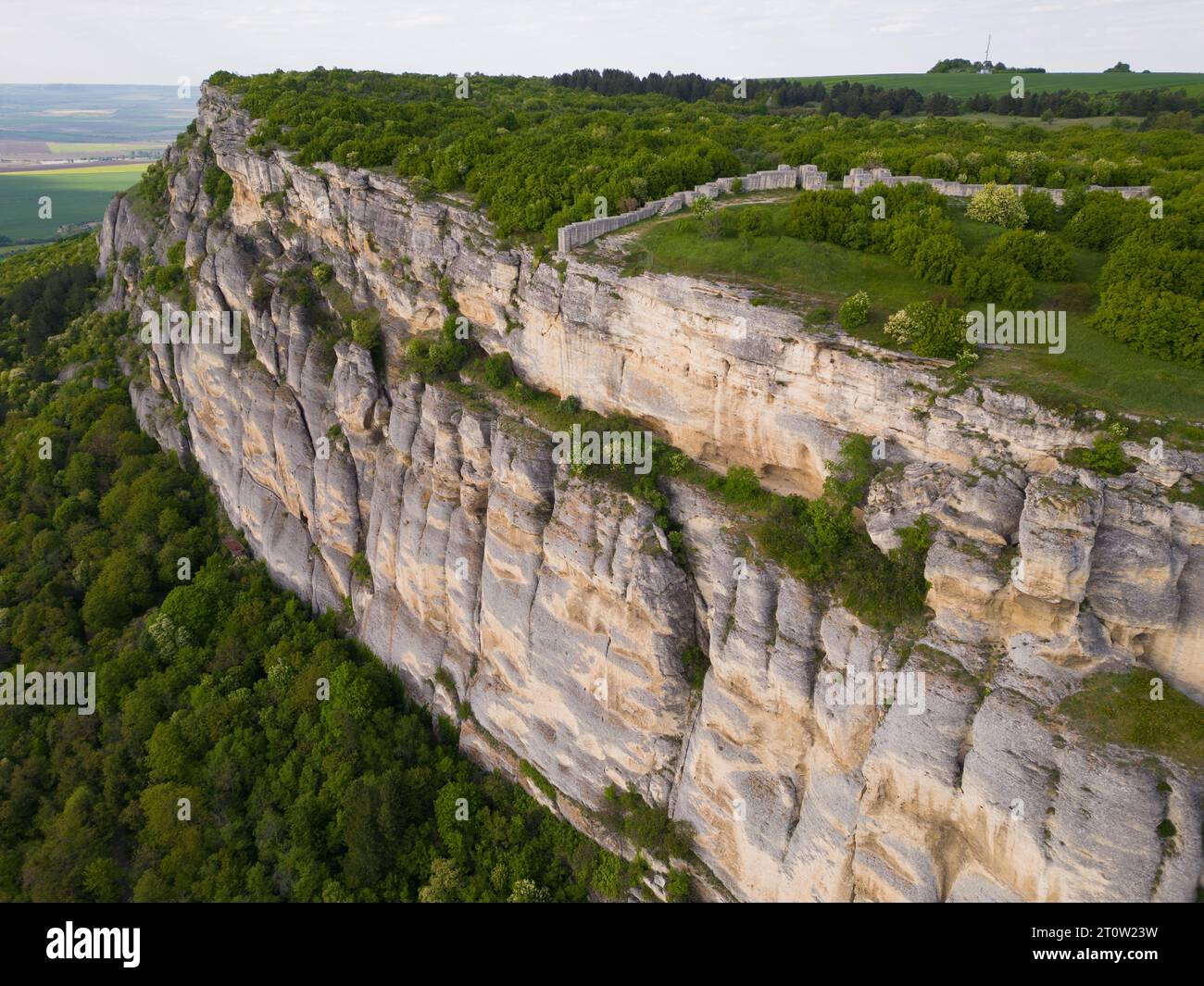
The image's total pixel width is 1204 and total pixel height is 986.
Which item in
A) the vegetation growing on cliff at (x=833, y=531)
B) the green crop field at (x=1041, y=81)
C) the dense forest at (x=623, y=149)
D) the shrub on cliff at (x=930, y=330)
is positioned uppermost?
the green crop field at (x=1041, y=81)

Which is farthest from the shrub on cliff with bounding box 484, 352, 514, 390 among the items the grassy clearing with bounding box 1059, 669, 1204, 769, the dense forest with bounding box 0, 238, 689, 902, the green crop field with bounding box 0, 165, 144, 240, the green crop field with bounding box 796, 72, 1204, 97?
the green crop field with bounding box 0, 165, 144, 240

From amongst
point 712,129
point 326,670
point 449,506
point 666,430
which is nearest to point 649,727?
point 666,430

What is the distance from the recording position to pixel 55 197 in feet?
545

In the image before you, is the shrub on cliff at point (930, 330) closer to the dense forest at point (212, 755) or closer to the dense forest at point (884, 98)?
the dense forest at point (212, 755)

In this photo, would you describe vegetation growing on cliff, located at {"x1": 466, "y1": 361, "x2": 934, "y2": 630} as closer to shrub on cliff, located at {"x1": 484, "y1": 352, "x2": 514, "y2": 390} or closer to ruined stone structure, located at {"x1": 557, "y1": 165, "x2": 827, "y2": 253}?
shrub on cliff, located at {"x1": 484, "y1": 352, "x2": 514, "y2": 390}

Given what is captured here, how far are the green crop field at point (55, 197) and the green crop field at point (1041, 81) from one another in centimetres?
14903

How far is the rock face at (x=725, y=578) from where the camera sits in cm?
1722

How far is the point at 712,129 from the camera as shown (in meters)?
45.1

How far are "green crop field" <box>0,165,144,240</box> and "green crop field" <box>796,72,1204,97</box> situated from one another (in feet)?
489

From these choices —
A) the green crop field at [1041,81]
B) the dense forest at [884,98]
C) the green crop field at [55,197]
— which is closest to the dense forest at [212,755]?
the dense forest at [884,98]

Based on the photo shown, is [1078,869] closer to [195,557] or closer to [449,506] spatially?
[449,506]

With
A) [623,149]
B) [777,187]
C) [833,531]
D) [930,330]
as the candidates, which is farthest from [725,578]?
[623,149]

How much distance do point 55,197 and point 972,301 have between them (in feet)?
680
